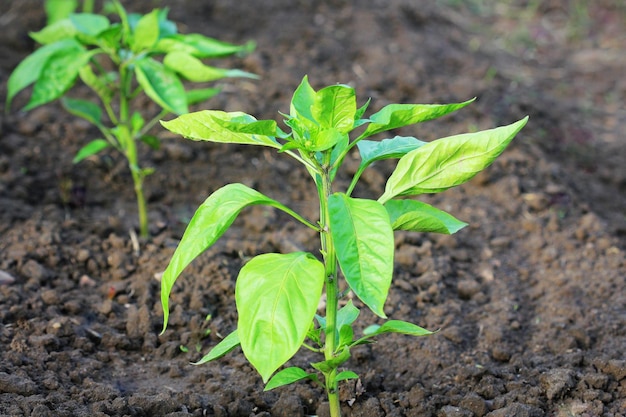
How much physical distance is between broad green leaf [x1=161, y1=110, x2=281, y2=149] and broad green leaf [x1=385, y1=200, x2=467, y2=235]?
413 millimetres

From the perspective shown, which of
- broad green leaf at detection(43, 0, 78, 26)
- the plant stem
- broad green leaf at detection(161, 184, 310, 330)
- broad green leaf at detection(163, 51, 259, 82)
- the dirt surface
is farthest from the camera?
broad green leaf at detection(43, 0, 78, 26)

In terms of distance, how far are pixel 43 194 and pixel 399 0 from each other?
4.07m

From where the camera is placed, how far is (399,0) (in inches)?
279

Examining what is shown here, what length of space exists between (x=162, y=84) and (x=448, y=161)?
5.31 ft

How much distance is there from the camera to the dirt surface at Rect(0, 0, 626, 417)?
2771 mm

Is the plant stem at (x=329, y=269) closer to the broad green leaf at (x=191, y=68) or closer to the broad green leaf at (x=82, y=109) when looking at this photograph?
the broad green leaf at (x=191, y=68)

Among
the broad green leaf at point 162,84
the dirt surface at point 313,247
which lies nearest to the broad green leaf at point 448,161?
the dirt surface at point 313,247

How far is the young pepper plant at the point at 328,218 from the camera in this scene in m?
1.96

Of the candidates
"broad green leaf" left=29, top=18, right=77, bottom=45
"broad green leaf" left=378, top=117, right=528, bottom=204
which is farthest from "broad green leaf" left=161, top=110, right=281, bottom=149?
"broad green leaf" left=29, top=18, right=77, bottom=45

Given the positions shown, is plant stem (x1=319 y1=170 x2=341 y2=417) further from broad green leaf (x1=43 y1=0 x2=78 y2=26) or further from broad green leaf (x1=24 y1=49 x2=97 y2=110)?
broad green leaf (x1=43 y1=0 x2=78 y2=26)

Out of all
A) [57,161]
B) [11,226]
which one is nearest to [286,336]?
[11,226]

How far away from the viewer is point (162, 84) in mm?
3324

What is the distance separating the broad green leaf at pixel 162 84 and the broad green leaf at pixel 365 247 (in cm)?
144

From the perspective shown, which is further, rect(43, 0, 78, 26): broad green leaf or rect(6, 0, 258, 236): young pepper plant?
rect(43, 0, 78, 26): broad green leaf
